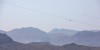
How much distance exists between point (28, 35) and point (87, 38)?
1.35 meters

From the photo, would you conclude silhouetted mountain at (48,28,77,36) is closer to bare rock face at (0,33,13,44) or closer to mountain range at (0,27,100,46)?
mountain range at (0,27,100,46)

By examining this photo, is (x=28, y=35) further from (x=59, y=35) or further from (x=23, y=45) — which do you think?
(x=59, y=35)

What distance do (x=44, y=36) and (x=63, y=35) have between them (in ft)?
1.41

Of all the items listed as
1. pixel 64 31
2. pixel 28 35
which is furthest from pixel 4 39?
pixel 64 31

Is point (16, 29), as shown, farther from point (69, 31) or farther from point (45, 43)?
point (69, 31)

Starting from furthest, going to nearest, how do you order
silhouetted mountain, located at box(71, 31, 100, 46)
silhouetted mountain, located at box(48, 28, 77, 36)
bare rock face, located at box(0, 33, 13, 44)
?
silhouetted mountain, located at box(71, 31, 100, 46) → silhouetted mountain, located at box(48, 28, 77, 36) → bare rock face, located at box(0, 33, 13, 44)

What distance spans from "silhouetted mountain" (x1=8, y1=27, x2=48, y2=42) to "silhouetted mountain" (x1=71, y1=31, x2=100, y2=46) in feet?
2.37

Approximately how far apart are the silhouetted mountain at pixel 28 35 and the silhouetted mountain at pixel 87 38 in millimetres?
722

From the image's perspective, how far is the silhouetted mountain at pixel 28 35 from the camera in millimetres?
5469

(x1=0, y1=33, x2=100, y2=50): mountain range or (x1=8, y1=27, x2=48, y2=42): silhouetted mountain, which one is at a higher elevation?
(x1=8, y1=27, x2=48, y2=42): silhouetted mountain

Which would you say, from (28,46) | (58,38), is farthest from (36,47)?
(58,38)

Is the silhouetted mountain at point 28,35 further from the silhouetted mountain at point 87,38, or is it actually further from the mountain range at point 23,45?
the silhouetted mountain at point 87,38

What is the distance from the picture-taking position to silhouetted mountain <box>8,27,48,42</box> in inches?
215

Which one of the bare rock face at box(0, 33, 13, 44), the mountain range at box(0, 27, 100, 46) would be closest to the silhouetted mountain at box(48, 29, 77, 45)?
the mountain range at box(0, 27, 100, 46)
